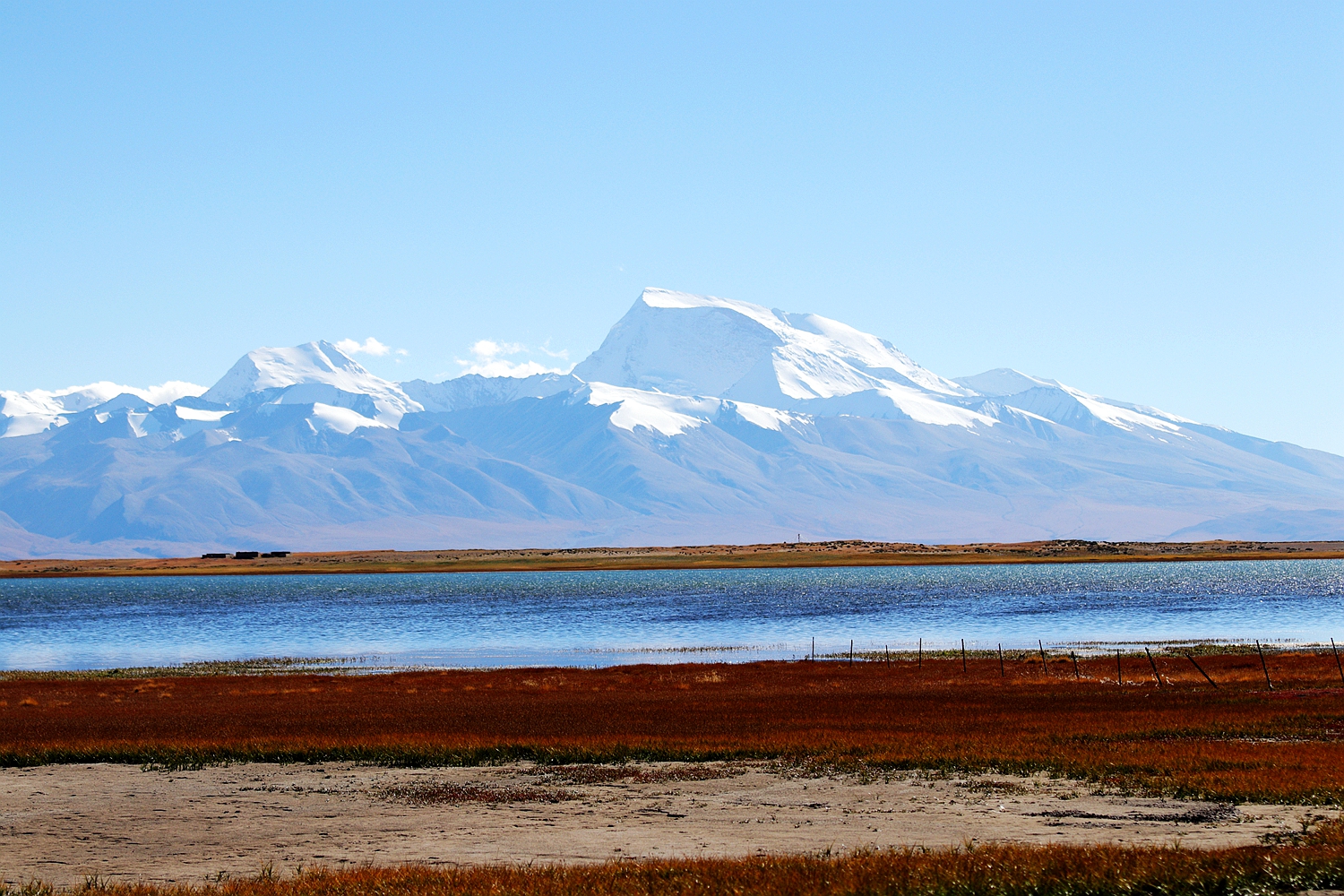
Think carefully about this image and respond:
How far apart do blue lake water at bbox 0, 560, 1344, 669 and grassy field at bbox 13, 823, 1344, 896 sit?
52625 mm

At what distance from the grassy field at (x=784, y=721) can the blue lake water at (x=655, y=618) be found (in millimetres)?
19223

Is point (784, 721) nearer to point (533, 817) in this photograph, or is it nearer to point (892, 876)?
point (533, 817)

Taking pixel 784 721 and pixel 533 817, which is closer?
pixel 533 817

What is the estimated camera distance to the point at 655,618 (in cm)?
10600

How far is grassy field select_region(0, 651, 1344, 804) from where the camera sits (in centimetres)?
2642

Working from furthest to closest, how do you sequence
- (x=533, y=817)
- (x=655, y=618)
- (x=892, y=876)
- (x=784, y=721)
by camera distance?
(x=655, y=618)
(x=784, y=721)
(x=533, y=817)
(x=892, y=876)

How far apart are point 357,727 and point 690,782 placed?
14168 millimetres

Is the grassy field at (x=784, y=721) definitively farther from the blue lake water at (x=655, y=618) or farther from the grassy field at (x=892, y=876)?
the blue lake water at (x=655, y=618)

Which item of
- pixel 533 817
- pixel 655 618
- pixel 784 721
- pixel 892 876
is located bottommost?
pixel 655 618

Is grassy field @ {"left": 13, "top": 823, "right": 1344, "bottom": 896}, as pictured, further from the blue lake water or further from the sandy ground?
the blue lake water

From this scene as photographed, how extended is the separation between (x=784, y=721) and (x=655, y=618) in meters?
71.1

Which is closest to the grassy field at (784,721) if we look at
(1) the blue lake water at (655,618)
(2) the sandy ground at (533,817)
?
(2) the sandy ground at (533,817)

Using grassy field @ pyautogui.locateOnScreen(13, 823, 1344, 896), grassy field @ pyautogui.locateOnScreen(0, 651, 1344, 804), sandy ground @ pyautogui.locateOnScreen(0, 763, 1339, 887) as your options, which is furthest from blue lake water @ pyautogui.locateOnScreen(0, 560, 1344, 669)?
grassy field @ pyautogui.locateOnScreen(13, 823, 1344, 896)

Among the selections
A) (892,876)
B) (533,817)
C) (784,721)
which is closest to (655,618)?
(784,721)
